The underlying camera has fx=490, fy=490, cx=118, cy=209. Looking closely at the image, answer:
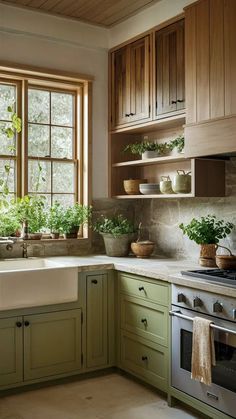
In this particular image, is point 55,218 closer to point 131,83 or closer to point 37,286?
point 37,286

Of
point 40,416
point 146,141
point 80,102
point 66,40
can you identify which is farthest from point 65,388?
point 66,40

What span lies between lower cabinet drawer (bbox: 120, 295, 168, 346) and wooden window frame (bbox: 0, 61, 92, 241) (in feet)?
3.13

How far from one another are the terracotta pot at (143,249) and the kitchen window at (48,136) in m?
0.63

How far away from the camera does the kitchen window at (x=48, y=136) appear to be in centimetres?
412

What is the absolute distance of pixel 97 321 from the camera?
12.2 ft

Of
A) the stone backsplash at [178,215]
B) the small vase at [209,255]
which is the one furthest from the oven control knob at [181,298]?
the stone backsplash at [178,215]

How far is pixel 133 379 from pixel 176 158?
1699 mm

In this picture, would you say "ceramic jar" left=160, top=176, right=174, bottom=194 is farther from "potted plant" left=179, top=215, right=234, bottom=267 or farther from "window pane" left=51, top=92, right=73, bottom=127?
"window pane" left=51, top=92, right=73, bottom=127

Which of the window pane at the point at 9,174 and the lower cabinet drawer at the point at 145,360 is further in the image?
the window pane at the point at 9,174

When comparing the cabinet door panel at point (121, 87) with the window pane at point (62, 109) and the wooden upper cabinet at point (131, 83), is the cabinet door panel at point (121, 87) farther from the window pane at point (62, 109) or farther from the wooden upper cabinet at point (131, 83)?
the window pane at point (62, 109)

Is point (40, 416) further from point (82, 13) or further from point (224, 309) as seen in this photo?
point (82, 13)

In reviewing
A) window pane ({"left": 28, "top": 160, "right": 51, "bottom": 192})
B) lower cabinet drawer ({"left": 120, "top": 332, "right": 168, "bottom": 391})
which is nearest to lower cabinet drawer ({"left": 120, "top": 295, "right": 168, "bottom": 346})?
lower cabinet drawer ({"left": 120, "top": 332, "right": 168, "bottom": 391})

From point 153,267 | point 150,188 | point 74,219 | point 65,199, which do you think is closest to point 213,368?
point 153,267

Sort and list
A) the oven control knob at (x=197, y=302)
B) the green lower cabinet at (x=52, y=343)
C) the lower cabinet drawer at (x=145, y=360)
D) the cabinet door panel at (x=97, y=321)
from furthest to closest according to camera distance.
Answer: the cabinet door panel at (x=97, y=321) → the green lower cabinet at (x=52, y=343) → the lower cabinet drawer at (x=145, y=360) → the oven control knob at (x=197, y=302)
